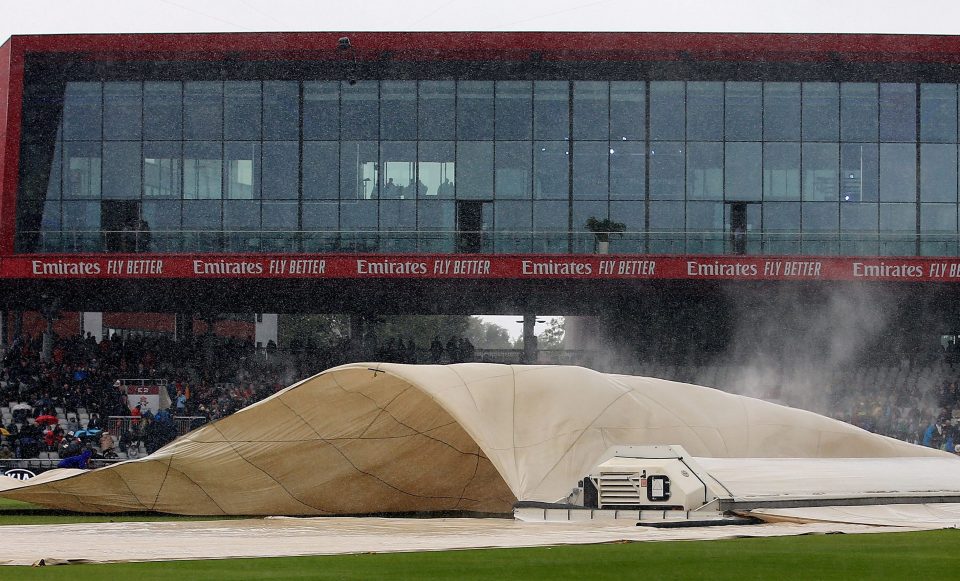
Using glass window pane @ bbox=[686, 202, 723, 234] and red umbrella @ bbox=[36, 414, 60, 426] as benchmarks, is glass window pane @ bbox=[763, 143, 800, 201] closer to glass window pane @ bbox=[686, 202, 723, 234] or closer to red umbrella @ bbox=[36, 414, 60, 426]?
glass window pane @ bbox=[686, 202, 723, 234]

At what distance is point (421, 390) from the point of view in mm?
19672

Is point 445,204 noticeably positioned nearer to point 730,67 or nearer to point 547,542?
point 730,67

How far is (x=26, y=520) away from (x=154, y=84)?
30.7m

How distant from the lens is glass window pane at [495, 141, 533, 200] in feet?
153

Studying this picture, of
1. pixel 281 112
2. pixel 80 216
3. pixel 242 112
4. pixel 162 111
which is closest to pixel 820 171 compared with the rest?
pixel 281 112

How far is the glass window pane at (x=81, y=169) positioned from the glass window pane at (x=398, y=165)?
1001 centimetres

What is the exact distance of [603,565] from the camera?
36.1ft

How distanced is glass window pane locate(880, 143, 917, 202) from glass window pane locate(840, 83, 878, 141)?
2.52 feet

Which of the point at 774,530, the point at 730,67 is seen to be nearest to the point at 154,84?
the point at 730,67

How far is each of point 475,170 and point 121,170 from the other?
12.4 meters

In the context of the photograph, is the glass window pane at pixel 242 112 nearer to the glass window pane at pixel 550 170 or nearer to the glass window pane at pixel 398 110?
the glass window pane at pixel 398 110

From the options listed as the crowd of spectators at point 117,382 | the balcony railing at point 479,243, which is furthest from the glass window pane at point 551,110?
the crowd of spectators at point 117,382

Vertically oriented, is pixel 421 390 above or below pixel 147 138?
below

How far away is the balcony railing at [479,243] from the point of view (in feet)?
149
